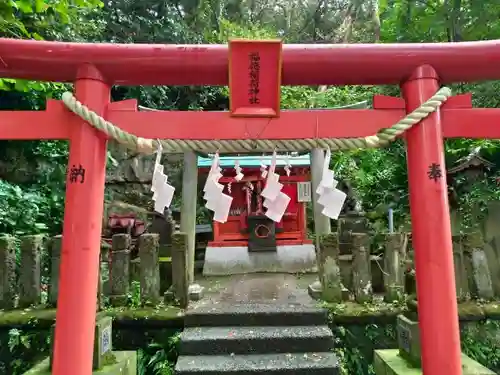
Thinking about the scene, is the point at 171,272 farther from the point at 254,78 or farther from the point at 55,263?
the point at 254,78

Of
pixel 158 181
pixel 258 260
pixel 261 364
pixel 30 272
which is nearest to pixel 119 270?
pixel 30 272

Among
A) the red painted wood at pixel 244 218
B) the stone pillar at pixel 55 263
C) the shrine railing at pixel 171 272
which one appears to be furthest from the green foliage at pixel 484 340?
the red painted wood at pixel 244 218

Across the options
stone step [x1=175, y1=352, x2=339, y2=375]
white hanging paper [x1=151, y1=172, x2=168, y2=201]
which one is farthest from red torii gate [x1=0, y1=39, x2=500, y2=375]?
stone step [x1=175, y1=352, x2=339, y2=375]

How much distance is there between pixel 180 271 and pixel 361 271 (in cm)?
226

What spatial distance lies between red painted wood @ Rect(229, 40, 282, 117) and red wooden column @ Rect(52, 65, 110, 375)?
89cm

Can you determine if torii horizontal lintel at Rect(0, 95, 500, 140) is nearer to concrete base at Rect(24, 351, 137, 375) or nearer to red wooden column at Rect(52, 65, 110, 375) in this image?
red wooden column at Rect(52, 65, 110, 375)

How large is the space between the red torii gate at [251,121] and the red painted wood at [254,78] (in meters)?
0.04

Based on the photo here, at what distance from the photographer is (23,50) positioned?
236 centimetres

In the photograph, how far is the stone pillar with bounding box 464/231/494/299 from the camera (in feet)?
13.9

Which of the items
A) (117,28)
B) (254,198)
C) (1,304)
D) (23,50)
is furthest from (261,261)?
(117,28)

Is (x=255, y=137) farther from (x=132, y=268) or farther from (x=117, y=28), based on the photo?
(x=117, y=28)

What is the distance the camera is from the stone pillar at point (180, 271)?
14.9 ft

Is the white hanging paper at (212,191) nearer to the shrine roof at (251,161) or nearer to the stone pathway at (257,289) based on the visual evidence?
the stone pathway at (257,289)

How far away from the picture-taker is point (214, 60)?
2.40 m
